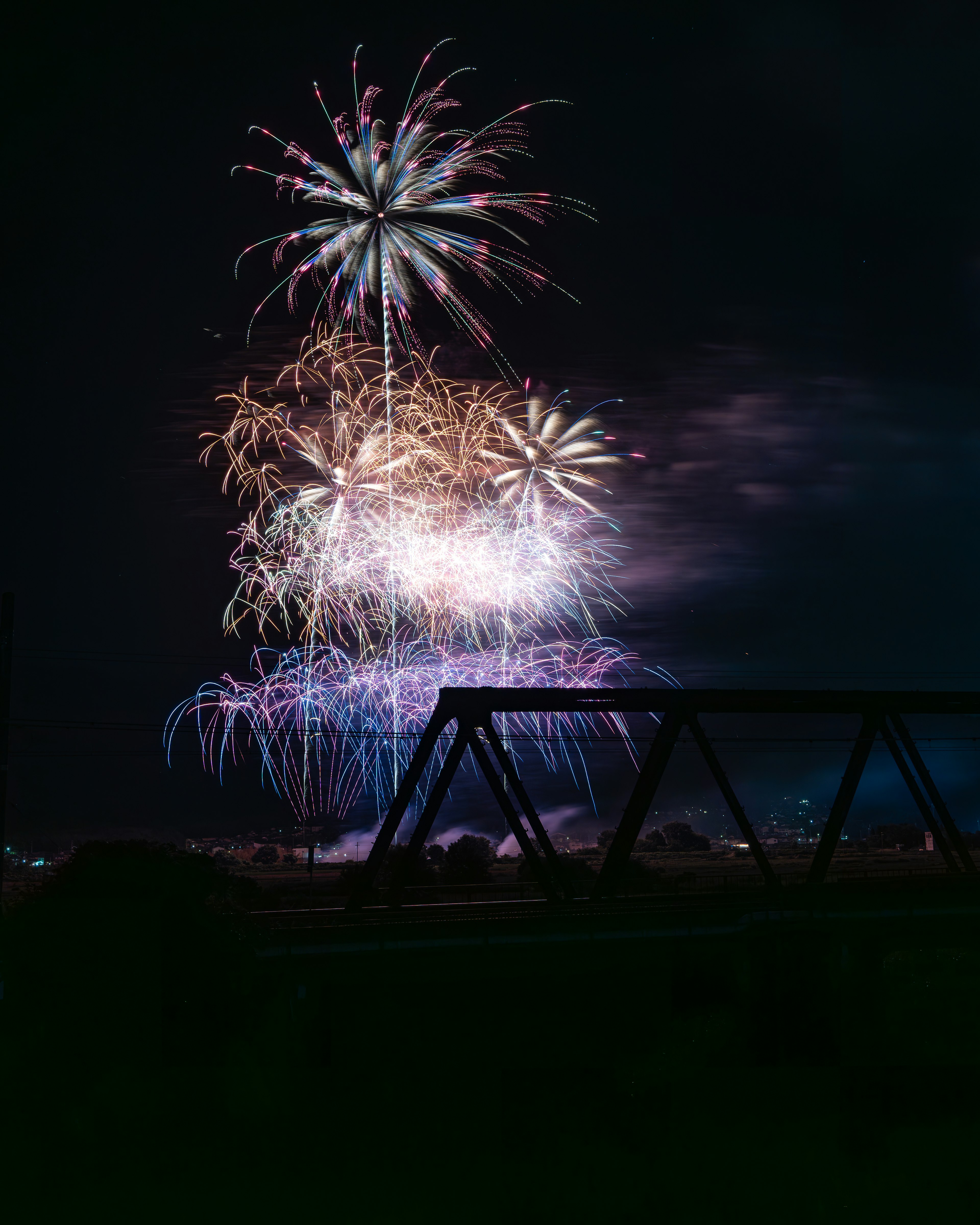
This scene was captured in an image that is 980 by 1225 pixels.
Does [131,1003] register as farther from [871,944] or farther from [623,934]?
[871,944]

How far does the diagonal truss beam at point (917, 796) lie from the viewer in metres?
42.2

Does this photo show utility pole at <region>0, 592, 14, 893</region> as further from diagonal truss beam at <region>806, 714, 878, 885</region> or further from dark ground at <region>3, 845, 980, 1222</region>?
diagonal truss beam at <region>806, 714, 878, 885</region>

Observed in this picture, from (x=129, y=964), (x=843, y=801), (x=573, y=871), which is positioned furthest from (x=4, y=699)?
(x=573, y=871)

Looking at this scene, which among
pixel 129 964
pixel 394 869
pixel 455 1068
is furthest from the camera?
pixel 394 869

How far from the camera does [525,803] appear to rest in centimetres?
3678

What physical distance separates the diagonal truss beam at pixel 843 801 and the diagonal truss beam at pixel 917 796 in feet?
1.76

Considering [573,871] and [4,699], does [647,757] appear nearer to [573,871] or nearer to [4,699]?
[4,699]

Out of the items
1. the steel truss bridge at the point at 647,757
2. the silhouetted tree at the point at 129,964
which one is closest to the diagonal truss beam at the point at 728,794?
the steel truss bridge at the point at 647,757

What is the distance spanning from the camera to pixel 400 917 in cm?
3475

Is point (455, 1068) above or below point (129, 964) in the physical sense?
below

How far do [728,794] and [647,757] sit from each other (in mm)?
3308

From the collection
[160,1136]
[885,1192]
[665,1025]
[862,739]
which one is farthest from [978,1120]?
[160,1136]

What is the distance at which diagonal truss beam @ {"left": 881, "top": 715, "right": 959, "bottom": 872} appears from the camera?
42.2m

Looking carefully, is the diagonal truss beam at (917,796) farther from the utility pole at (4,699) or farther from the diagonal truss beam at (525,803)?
the utility pole at (4,699)
